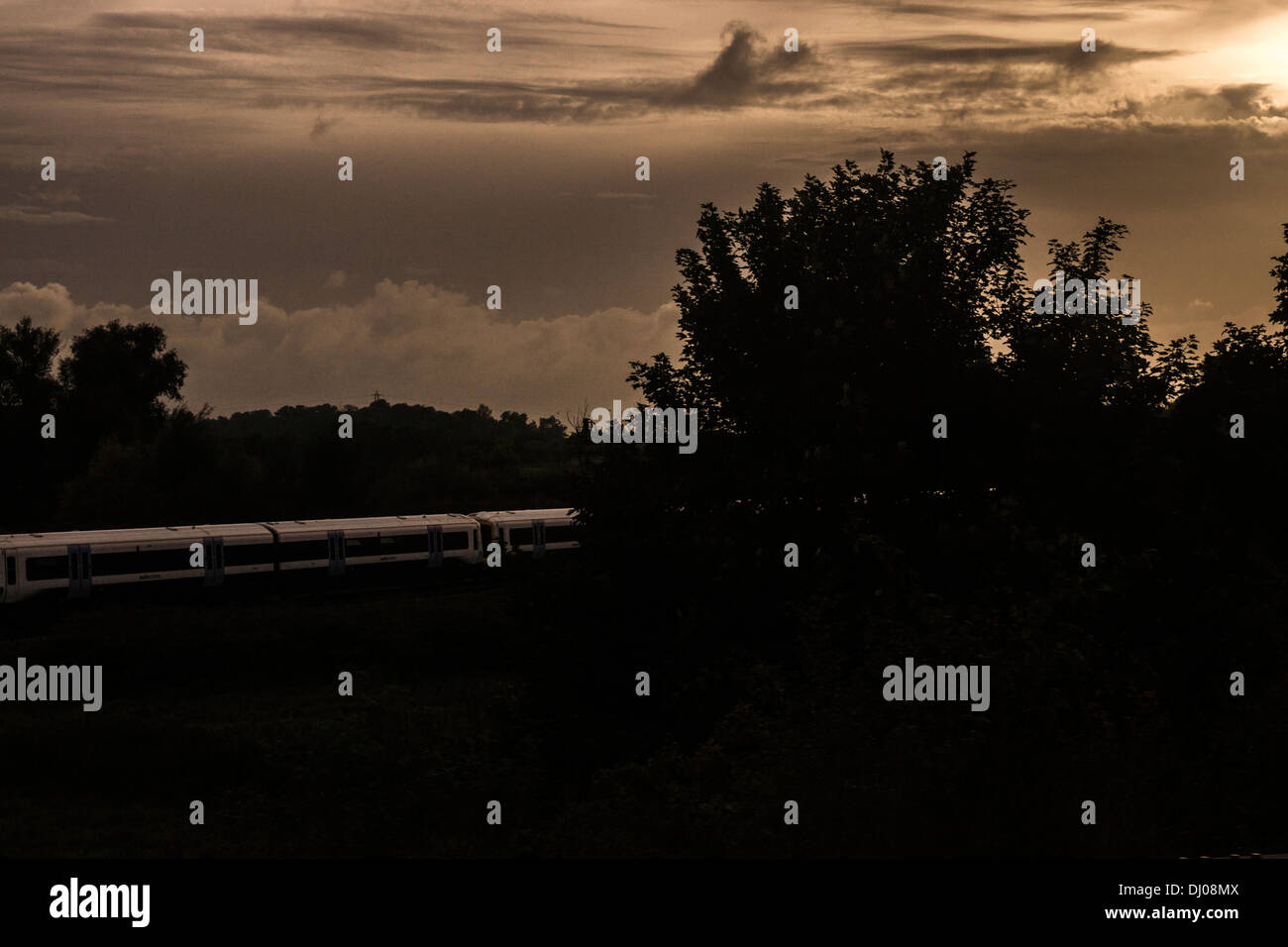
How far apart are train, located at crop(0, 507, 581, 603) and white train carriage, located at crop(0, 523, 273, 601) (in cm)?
4

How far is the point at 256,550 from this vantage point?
2085 inches

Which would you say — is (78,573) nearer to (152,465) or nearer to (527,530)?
(527,530)

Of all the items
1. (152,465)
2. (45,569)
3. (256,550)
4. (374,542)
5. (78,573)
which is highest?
(152,465)

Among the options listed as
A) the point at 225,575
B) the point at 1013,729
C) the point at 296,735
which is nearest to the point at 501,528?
the point at 225,575

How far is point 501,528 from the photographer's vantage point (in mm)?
62500

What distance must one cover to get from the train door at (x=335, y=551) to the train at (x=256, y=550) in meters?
0.05

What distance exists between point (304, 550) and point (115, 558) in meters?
8.54

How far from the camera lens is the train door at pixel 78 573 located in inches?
1836

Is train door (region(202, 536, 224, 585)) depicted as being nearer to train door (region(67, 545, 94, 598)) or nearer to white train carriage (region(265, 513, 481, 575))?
white train carriage (region(265, 513, 481, 575))

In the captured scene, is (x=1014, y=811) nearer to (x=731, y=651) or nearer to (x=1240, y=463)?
(x=731, y=651)

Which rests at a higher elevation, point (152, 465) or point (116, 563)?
point (152, 465)

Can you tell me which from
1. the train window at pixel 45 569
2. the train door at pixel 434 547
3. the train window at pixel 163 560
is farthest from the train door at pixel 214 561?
the train door at pixel 434 547

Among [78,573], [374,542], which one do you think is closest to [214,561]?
[78,573]
